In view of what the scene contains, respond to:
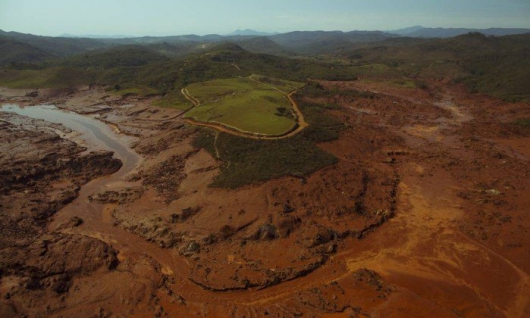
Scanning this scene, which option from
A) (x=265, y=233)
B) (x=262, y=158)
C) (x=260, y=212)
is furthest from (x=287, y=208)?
(x=262, y=158)

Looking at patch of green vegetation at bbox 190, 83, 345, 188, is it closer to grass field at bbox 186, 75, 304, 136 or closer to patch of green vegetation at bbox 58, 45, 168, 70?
grass field at bbox 186, 75, 304, 136

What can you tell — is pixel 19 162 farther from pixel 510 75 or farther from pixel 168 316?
pixel 510 75

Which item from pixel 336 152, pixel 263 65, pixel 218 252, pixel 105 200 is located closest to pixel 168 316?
pixel 218 252

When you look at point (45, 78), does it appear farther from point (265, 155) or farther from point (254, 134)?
point (265, 155)

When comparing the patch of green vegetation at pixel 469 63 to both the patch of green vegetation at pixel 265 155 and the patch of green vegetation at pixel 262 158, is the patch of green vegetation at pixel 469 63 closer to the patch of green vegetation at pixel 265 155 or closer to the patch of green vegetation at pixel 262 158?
the patch of green vegetation at pixel 265 155

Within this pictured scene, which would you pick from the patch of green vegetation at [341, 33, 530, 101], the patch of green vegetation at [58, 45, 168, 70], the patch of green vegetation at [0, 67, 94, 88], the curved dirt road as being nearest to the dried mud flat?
the curved dirt road
